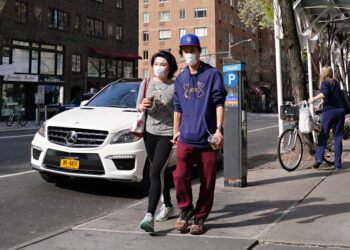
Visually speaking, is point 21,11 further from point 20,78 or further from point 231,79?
point 231,79

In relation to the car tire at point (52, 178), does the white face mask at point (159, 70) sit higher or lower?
higher

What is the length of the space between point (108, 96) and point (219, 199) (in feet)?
9.25

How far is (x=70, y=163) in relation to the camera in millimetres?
5809

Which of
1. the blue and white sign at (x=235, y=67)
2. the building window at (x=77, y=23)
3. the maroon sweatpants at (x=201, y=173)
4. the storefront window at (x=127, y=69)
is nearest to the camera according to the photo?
the maroon sweatpants at (x=201, y=173)

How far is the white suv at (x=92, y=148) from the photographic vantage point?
568 centimetres

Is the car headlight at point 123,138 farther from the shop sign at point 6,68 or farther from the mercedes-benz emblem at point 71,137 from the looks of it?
the shop sign at point 6,68

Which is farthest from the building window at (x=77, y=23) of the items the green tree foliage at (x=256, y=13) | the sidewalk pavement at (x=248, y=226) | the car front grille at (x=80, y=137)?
the sidewalk pavement at (x=248, y=226)

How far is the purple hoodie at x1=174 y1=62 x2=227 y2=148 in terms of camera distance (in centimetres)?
409

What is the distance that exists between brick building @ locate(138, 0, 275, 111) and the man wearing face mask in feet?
180

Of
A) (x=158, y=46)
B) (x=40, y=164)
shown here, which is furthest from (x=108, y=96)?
(x=158, y=46)

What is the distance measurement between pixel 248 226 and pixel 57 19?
33.3 metres

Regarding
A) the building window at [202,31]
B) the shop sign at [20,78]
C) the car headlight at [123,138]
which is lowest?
the car headlight at [123,138]

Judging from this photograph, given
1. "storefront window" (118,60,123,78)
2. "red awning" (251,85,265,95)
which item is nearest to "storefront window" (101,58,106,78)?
"storefront window" (118,60,123,78)

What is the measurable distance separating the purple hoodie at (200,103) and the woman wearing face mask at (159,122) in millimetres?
279
